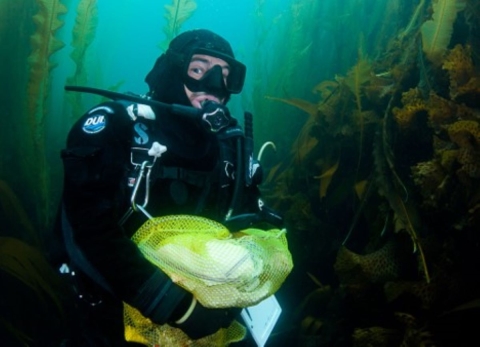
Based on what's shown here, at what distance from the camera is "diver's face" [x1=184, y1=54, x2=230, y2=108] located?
194cm

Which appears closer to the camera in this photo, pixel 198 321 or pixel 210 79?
pixel 198 321

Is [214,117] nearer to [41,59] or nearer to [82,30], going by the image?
[41,59]

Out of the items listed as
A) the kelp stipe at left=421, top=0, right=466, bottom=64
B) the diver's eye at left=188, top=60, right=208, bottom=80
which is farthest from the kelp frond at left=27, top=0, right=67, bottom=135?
the kelp stipe at left=421, top=0, right=466, bottom=64

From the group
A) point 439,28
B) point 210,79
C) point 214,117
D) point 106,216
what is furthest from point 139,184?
point 439,28

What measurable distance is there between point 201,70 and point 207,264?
48.0 inches

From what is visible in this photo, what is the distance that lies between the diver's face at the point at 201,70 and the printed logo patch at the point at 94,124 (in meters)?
0.58

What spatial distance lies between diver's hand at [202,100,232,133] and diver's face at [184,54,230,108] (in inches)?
11.1

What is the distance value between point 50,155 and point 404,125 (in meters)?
3.92

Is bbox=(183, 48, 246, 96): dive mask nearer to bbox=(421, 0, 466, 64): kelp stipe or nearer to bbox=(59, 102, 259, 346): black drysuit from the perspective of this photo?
bbox=(59, 102, 259, 346): black drysuit

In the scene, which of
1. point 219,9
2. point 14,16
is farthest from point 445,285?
point 219,9

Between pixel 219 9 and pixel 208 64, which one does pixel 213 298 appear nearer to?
pixel 208 64

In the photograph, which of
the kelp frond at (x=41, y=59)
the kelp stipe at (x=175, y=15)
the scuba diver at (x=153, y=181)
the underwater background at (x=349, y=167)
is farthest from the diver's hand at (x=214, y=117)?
the kelp stipe at (x=175, y=15)

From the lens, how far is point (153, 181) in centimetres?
160

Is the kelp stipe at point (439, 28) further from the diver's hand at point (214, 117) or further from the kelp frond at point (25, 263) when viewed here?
the kelp frond at point (25, 263)
